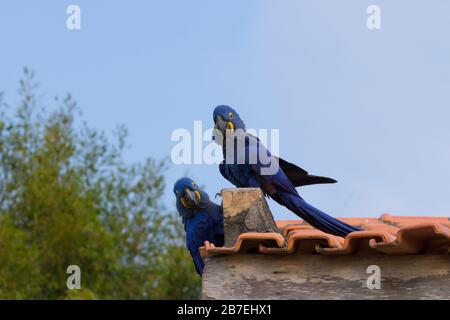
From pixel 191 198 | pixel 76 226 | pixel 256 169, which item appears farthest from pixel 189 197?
pixel 76 226

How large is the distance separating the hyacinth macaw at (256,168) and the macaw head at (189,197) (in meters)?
0.33

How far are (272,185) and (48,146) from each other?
13.6 metres

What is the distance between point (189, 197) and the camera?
257 inches

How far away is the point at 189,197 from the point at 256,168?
49 centimetres

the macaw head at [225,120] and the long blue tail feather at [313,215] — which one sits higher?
the macaw head at [225,120]

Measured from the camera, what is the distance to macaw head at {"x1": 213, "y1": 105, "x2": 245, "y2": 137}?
22.8ft

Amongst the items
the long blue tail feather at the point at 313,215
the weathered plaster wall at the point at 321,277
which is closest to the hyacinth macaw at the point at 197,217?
the long blue tail feather at the point at 313,215

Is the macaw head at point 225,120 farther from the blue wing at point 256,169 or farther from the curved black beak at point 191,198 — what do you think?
the curved black beak at point 191,198

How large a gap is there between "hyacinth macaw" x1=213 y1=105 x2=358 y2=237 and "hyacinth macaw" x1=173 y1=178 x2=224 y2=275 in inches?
12.6

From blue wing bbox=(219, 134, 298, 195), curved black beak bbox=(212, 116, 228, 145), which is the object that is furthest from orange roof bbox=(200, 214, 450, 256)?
curved black beak bbox=(212, 116, 228, 145)

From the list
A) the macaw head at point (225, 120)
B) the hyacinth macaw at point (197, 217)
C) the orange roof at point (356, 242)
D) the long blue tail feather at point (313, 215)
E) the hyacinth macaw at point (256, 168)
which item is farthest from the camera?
the macaw head at point (225, 120)

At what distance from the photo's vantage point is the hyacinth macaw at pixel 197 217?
256 inches
